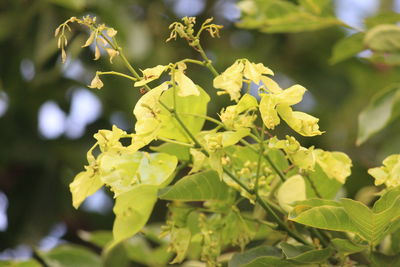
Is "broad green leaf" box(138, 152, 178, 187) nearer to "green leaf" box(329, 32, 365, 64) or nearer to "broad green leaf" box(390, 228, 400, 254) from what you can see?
"broad green leaf" box(390, 228, 400, 254)

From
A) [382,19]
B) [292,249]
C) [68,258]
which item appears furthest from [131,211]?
[382,19]

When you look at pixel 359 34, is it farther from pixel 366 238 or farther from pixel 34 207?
pixel 34 207

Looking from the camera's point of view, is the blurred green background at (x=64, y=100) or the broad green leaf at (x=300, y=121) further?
the blurred green background at (x=64, y=100)

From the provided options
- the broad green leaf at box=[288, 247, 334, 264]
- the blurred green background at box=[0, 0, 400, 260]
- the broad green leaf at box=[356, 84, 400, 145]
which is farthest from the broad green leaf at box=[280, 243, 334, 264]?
the blurred green background at box=[0, 0, 400, 260]

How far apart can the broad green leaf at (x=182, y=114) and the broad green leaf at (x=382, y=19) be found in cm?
41

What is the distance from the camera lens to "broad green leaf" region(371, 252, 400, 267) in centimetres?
59

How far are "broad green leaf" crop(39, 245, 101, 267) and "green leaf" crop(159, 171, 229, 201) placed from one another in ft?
0.93

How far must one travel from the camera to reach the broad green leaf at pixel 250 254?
608 mm

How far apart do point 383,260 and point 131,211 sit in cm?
23

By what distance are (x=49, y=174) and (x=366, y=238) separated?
1.04 meters

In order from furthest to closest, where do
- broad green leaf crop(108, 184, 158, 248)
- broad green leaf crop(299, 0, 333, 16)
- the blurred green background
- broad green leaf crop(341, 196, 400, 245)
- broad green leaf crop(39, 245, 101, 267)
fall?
the blurred green background
broad green leaf crop(299, 0, 333, 16)
broad green leaf crop(39, 245, 101, 267)
broad green leaf crop(108, 184, 158, 248)
broad green leaf crop(341, 196, 400, 245)

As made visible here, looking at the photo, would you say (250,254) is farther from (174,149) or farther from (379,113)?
(379,113)

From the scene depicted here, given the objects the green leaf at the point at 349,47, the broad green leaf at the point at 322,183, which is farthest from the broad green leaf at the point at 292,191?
the green leaf at the point at 349,47

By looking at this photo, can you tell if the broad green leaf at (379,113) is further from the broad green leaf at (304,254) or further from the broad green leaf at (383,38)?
the broad green leaf at (304,254)
